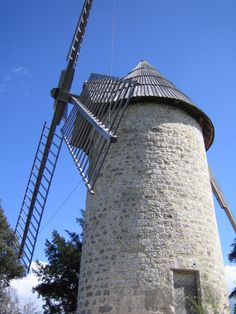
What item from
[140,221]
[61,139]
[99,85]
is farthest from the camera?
[61,139]

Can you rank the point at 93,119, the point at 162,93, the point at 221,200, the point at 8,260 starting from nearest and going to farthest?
the point at 93,119
the point at 162,93
the point at 221,200
the point at 8,260

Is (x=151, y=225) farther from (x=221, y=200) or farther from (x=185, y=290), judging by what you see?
(x=221, y=200)

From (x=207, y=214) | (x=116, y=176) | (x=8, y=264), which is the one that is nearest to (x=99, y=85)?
(x=116, y=176)

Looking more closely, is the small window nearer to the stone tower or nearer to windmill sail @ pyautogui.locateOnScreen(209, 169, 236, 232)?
the stone tower

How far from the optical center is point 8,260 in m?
12.1

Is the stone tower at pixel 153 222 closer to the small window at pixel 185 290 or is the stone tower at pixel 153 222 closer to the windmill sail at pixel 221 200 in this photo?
the small window at pixel 185 290

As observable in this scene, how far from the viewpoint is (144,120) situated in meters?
7.84

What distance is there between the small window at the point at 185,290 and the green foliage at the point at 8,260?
7.06m

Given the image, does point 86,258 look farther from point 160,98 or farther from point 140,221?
point 160,98

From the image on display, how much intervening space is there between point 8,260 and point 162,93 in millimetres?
7540

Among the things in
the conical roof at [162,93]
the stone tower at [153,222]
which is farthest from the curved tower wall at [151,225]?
the conical roof at [162,93]

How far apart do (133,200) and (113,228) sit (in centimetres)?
62

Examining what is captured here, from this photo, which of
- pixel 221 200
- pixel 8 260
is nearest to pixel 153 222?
pixel 221 200

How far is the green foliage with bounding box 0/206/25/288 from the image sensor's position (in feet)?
39.8
